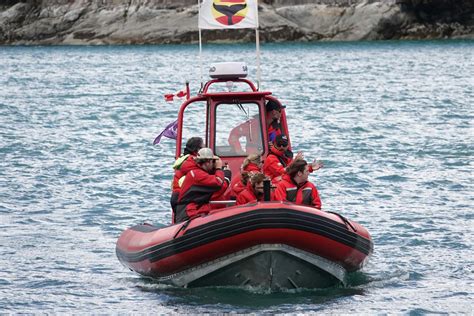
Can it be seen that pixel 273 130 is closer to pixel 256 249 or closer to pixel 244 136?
pixel 244 136

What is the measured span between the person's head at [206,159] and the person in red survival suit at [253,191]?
0.54 meters

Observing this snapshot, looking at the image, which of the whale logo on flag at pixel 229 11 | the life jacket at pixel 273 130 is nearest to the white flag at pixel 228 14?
the whale logo on flag at pixel 229 11

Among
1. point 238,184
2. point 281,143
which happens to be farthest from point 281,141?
point 238,184

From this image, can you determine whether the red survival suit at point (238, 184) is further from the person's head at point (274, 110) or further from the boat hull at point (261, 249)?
the person's head at point (274, 110)

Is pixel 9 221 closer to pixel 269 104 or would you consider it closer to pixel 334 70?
pixel 269 104

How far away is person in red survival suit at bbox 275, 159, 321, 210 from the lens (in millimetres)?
12797

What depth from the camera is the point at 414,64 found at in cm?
6228

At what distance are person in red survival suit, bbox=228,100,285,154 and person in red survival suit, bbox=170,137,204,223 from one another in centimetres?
122

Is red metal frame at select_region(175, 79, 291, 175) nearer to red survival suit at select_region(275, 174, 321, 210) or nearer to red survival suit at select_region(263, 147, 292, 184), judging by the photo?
red survival suit at select_region(263, 147, 292, 184)

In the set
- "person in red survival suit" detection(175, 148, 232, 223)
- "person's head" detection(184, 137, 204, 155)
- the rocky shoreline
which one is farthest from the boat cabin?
the rocky shoreline

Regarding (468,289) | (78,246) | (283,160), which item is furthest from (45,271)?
(468,289)

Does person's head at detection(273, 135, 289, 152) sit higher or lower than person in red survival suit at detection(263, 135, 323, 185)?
higher

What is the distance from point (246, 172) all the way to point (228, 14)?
296 cm

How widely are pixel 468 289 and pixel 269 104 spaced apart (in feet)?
11.4
